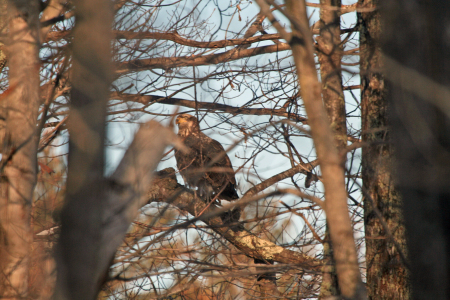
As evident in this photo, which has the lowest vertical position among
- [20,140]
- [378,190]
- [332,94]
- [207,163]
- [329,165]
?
[329,165]

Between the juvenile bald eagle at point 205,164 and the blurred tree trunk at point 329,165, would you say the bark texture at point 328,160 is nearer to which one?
the blurred tree trunk at point 329,165

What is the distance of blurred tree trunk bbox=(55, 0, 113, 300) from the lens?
1499 mm

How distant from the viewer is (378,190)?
341cm

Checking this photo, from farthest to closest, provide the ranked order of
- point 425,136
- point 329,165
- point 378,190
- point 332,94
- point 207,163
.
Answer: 1. point 207,163
2. point 332,94
3. point 378,190
4. point 329,165
5. point 425,136

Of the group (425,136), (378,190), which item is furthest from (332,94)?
(425,136)

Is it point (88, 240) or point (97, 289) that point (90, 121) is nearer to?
point (88, 240)

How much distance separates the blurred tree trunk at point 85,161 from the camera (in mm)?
1499

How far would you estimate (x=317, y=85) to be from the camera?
2029mm

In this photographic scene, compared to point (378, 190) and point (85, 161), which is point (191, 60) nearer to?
point (378, 190)

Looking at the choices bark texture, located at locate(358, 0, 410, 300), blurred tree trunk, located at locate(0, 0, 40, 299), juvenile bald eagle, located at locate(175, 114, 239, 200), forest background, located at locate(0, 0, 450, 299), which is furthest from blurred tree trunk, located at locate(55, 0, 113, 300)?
juvenile bald eagle, located at locate(175, 114, 239, 200)

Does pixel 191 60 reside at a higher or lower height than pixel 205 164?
higher

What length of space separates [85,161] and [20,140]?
6.13ft

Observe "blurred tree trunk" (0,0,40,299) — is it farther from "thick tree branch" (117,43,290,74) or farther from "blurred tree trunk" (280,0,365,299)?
"blurred tree trunk" (280,0,365,299)

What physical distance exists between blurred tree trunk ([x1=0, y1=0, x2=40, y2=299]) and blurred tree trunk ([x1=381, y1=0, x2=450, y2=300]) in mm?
2690
